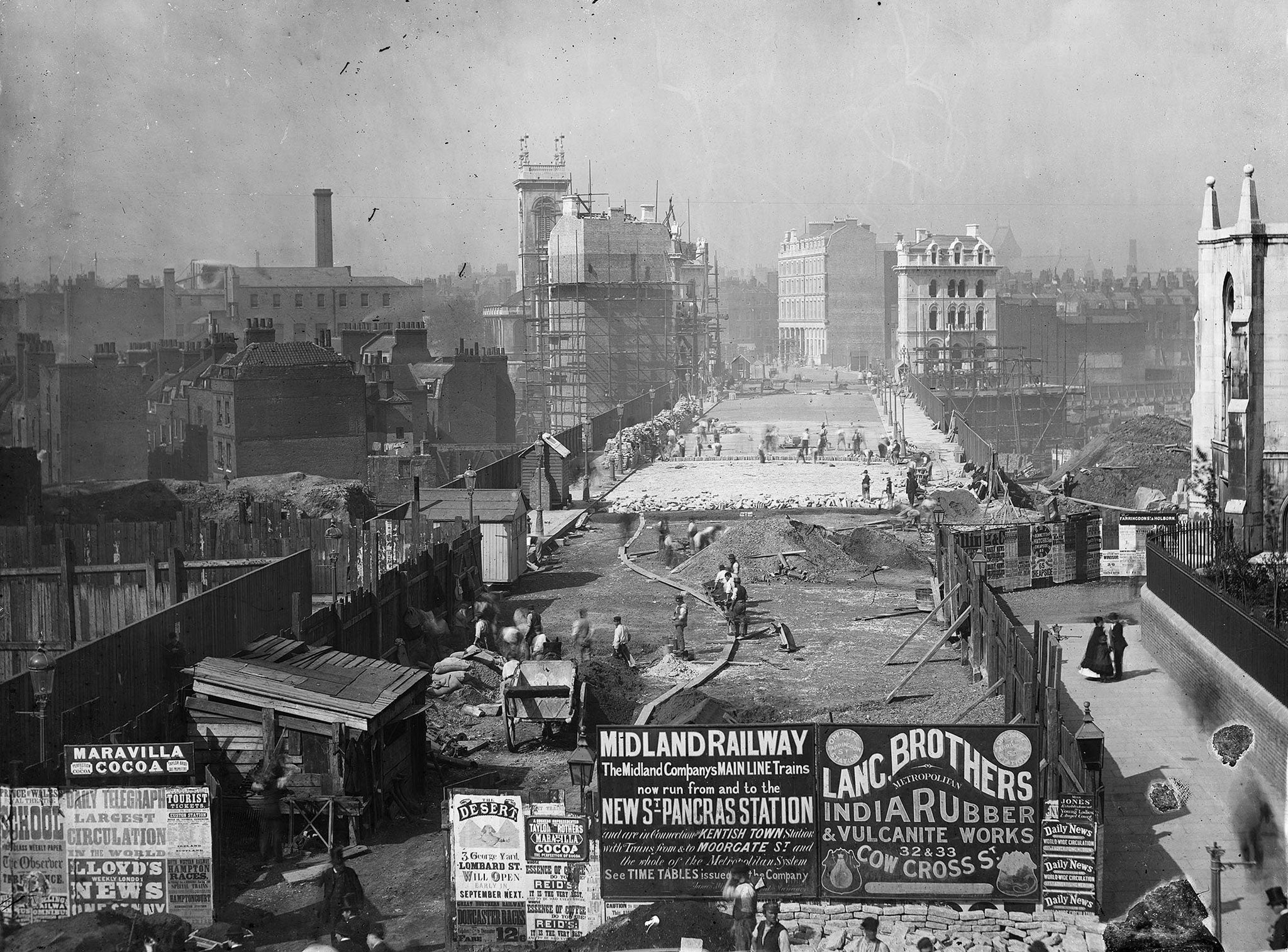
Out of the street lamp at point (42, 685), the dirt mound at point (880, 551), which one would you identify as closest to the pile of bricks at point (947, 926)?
the street lamp at point (42, 685)

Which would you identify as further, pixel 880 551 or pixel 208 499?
pixel 208 499

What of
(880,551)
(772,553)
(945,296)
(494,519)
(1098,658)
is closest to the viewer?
(1098,658)

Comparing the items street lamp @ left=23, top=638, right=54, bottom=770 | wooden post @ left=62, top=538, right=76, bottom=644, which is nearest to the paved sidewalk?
street lamp @ left=23, top=638, right=54, bottom=770

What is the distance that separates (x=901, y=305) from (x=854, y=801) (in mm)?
111301

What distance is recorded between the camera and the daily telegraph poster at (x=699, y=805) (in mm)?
10414

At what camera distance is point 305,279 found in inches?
3706

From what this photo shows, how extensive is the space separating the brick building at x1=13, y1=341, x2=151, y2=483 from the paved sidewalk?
44.9 meters

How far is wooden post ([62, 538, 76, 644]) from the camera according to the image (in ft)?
66.2

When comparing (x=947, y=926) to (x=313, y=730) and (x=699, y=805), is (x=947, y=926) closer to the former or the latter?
(x=699, y=805)

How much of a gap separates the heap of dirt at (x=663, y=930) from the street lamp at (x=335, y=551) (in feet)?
40.9

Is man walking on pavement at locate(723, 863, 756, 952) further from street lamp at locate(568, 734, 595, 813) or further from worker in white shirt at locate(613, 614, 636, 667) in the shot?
worker in white shirt at locate(613, 614, 636, 667)

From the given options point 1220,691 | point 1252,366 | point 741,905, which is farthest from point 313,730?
point 1252,366

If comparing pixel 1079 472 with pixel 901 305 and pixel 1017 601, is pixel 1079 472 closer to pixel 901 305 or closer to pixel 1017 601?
pixel 1017 601

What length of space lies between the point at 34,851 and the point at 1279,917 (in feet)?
32.0
